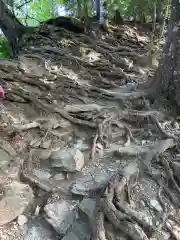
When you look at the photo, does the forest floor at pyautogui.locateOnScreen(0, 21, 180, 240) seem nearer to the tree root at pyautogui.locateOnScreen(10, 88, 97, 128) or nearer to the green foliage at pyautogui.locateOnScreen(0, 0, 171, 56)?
the tree root at pyautogui.locateOnScreen(10, 88, 97, 128)

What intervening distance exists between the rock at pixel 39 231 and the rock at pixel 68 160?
0.77 meters

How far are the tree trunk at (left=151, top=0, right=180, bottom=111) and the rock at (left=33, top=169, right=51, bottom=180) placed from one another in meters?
→ 2.64

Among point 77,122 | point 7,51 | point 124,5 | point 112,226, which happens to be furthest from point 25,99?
point 124,5

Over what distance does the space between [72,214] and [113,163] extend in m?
1.07

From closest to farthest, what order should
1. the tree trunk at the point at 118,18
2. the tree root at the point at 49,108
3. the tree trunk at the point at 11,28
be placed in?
the tree root at the point at 49,108 < the tree trunk at the point at 11,28 < the tree trunk at the point at 118,18

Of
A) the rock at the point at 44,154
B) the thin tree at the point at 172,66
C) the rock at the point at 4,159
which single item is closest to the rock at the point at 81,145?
the rock at the point at 44,154

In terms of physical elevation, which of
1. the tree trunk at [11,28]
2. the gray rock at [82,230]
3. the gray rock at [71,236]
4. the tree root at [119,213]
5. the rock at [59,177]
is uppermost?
the tree trunk at [11,28]

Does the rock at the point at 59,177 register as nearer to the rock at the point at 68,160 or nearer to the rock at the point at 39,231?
the rock at the point at 68,160

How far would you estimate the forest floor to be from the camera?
294cm

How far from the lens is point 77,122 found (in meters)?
4.56

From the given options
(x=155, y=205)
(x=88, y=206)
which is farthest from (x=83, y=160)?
(x=155, y=205)

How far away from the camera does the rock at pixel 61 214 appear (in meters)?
2.94

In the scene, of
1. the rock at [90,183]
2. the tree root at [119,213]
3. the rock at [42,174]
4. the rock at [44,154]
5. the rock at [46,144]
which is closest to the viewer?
the tree root at [119,213]

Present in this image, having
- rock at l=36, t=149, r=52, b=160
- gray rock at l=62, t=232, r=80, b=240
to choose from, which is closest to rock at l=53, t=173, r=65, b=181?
rock at l=36, t=149, r=52, b=160
